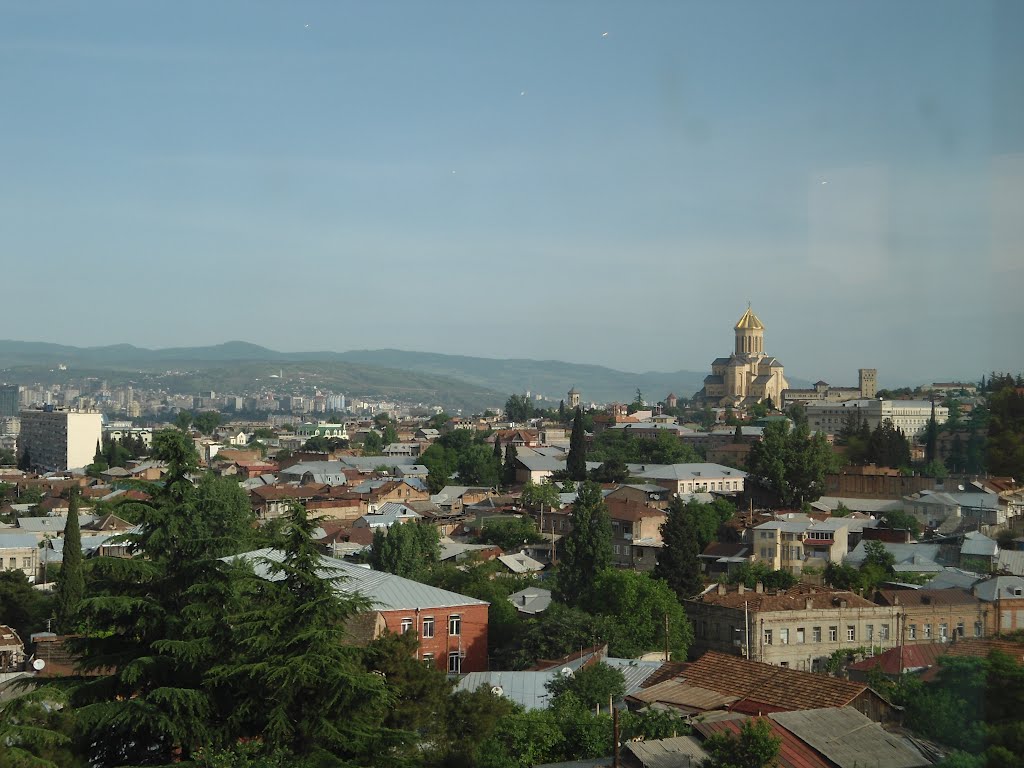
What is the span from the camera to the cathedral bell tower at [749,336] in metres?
73.7

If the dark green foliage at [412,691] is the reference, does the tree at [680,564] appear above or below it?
below

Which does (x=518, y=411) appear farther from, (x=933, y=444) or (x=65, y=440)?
(x=933, y=444)

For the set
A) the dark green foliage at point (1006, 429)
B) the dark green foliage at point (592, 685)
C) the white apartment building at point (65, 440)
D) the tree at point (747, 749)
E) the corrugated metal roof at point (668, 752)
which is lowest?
the white apartment building at point (65, 440)

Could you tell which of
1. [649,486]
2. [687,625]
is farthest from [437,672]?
[649,486]

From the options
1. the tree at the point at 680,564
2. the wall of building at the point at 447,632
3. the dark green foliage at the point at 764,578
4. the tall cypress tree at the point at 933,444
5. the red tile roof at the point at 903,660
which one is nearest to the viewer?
the red tile roof at the point at 903,660

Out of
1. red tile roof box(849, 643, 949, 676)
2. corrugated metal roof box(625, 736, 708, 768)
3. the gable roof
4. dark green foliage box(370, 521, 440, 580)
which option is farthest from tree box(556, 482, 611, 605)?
corrugated metal roof box(625, 736, 708, 768)

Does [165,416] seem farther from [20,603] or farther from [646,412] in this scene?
[20,603]

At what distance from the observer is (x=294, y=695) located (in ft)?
24.5

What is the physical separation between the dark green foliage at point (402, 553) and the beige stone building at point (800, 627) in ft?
18.0

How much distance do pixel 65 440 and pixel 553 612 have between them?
172 feet

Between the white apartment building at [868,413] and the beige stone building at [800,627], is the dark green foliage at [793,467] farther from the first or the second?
the beige stone building at [800,627]

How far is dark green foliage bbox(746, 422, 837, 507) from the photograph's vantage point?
28.9 m

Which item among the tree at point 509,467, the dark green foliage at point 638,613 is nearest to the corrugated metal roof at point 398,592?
the dark green foliage at point 638,613

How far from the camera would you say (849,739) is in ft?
24.7
